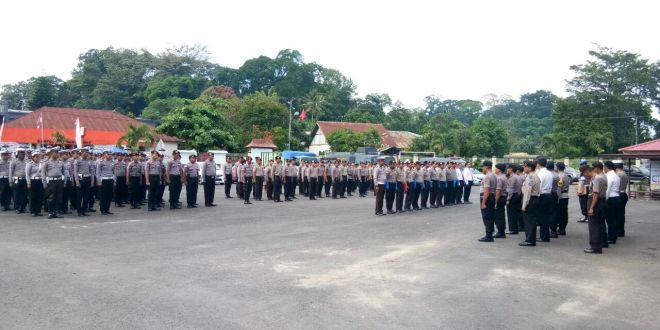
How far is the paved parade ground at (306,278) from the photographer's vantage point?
6.00 meters

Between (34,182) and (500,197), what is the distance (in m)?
11.8

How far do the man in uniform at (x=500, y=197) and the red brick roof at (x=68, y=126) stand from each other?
2884 cm

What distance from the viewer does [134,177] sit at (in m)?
17.2

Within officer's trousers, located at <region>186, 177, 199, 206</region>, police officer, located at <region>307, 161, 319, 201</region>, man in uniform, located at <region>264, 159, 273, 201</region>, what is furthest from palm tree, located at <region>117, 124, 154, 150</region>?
officer's trousers, located at <region>186, 177, 199, 206</region>

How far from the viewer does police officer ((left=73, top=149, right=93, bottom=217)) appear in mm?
14652

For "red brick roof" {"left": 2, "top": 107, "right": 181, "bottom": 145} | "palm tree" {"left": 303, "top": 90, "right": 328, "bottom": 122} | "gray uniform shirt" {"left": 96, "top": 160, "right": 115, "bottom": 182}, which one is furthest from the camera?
"palm tree" {"left": 303, "top": 90, "right": 328, "bottom": 122}

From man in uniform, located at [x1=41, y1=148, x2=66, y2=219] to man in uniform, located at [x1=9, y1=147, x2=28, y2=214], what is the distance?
1.13 metres

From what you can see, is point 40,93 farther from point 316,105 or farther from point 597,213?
point 597,213

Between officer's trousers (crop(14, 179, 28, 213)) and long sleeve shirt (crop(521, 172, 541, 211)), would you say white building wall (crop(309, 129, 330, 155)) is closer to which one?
officer's trousers (crop(14, 179, 28, 213))

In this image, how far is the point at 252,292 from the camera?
22.8 feet

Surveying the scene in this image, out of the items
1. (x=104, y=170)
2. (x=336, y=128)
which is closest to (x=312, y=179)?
(x=104, y=170)

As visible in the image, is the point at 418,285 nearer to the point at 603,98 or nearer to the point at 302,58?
the point at 603,98

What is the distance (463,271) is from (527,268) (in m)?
1.26

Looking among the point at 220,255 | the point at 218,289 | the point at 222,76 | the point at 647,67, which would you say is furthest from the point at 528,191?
the point at 222,76
